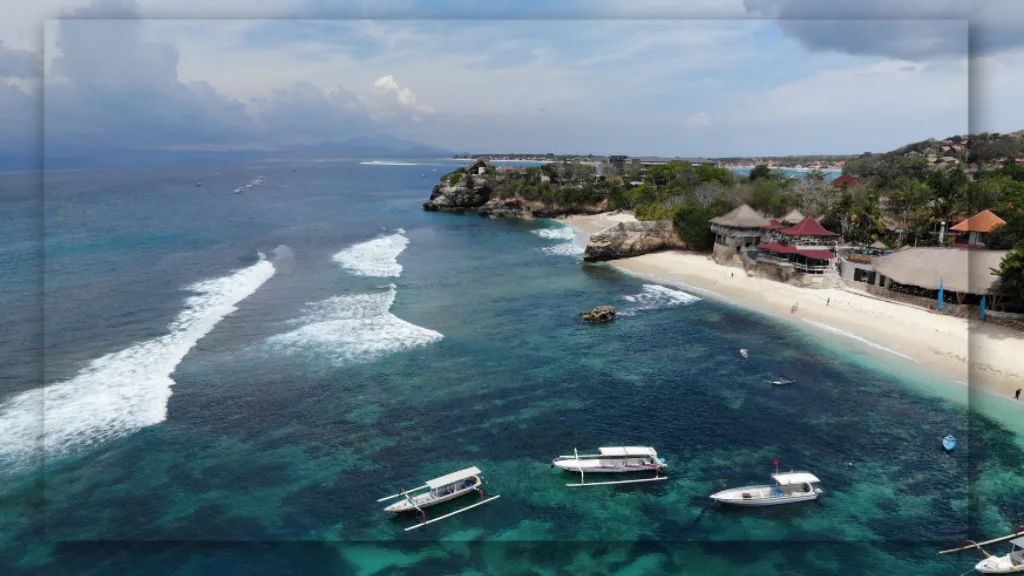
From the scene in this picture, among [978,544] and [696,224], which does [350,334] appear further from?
[696,224]

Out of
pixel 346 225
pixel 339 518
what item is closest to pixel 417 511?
pixel 339 518

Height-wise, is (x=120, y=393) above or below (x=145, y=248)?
below

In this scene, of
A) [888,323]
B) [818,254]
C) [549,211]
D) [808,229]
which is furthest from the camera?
[549,211]

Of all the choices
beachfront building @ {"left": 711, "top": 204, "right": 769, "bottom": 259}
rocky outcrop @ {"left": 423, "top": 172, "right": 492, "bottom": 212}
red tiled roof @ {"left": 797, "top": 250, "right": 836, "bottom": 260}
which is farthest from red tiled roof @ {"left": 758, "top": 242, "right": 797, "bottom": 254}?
rocky outcrop @ {"left": 423, "top": 172, "right": 492, "bottom": 212}

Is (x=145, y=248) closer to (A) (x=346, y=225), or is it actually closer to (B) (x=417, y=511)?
(A) (x=346, y=225)

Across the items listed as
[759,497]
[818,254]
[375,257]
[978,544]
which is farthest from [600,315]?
[375,257]
